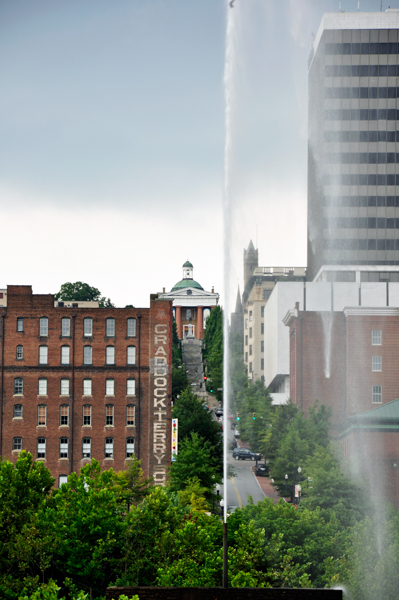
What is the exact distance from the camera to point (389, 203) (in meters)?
125

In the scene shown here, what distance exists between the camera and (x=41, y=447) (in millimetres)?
90062

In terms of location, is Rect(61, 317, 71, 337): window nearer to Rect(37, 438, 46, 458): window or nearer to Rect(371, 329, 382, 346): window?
Rect(37, 438, 46, 458): window

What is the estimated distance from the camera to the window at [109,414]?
90500 mm

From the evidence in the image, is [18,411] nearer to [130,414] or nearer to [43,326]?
[43,326]

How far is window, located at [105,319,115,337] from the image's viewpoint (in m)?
90.8

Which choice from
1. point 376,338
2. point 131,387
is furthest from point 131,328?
point 376,338

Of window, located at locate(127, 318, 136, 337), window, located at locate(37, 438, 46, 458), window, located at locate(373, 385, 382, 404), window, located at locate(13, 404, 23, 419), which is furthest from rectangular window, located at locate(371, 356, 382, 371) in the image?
window, located at locate(13, 404, 23, 419)

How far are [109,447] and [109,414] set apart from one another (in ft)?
10.7

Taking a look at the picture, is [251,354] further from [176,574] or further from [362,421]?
[176,574]

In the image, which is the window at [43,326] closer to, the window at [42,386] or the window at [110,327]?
the window at [42,386]

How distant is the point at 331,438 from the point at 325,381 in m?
21.3

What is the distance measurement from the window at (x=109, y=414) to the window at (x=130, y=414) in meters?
1.51

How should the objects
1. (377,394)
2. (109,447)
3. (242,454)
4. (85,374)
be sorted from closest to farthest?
(377,394) → (109,447) → (85,374) → (242,454)

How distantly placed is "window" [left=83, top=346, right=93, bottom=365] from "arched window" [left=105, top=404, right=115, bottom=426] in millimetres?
4759
